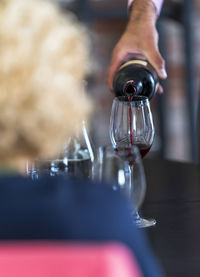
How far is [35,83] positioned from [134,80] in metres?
0.81

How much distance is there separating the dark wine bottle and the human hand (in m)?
0.09

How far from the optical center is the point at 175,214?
92 cm

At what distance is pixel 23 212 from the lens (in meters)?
0.34

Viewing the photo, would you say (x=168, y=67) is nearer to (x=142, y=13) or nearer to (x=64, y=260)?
(x=142, y=13)

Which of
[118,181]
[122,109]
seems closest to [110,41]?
[122,109]

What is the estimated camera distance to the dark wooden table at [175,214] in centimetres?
69

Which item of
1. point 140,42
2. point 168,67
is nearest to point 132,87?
point 140,42

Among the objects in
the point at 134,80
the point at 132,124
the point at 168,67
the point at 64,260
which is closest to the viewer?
the point at 64,260

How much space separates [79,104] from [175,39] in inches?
124

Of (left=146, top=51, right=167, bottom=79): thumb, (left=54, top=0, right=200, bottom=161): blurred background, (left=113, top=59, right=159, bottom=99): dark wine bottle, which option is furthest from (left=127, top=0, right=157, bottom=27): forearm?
(left=54, top=0, right=200, bottom=161): blurred background

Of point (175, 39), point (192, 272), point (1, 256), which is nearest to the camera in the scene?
point (1, 256)

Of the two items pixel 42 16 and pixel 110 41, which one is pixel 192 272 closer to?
pixel 42 16

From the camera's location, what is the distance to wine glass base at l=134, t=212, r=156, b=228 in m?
0.84

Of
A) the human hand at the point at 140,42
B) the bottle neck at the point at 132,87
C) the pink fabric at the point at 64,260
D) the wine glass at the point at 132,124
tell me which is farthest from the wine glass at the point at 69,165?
the pink fabric at the point at 64,260
